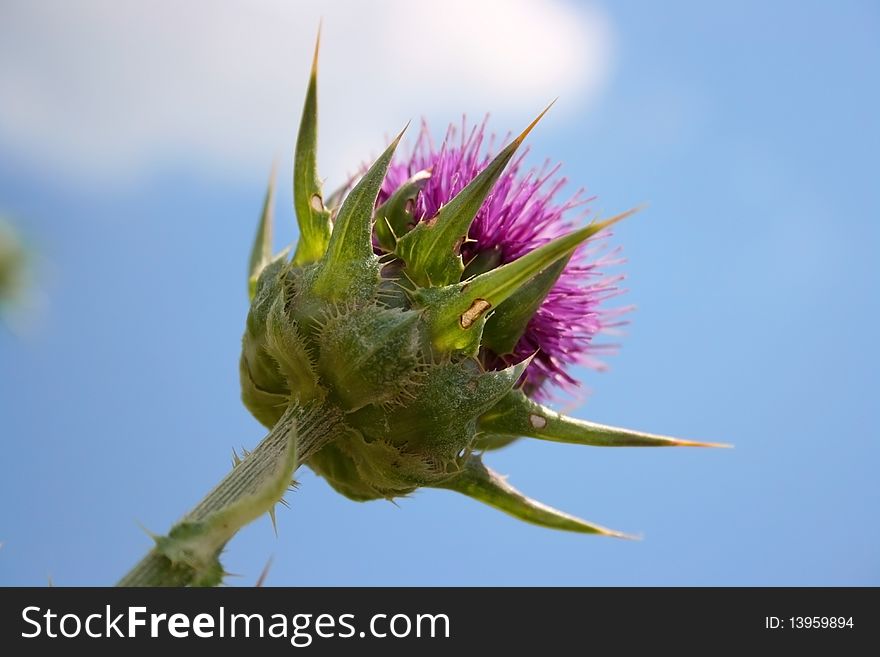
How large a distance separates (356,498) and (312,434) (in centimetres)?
57

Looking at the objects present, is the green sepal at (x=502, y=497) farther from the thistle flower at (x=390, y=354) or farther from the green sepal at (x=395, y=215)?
the green sepal at (x=395, y=215)

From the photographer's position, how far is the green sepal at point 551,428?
3.38m

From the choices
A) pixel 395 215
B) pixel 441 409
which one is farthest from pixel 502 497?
pixel 395 215

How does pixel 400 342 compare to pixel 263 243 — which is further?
pixel 263 243

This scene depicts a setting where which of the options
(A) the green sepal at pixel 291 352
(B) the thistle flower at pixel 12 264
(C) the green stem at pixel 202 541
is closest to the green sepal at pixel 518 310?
(A) the green sepal at pixel 291 352

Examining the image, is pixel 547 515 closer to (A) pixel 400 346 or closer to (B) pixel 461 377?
(B) pixel 461 377

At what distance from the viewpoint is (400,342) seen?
10.1 ft

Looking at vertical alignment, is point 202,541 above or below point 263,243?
below

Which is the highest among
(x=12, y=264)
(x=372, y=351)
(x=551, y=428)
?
(x=12, y=264)

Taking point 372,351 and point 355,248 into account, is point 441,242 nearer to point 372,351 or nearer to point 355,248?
point 355,248

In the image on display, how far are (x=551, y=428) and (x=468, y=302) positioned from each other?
2.36 ft

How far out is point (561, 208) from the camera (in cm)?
404

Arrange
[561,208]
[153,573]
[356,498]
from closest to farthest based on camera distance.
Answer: [153,573] → [356,498] → [561,208]

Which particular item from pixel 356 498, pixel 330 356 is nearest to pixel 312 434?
pixel 330 356
